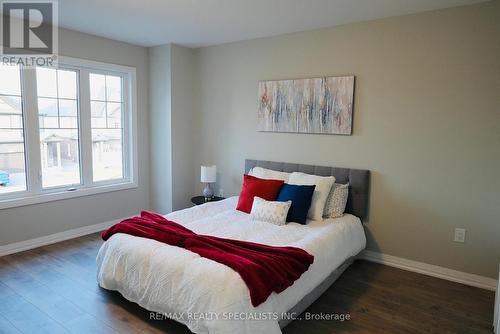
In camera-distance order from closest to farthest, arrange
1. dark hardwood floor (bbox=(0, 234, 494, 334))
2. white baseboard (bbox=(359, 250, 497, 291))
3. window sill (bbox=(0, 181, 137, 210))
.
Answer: dark hardwood floor (bbox=(0, 234, 494, 334)), white baseboard (bbox=(359, 250, 497, 291)), window sill (bbox=(0, 181, 137, 210))

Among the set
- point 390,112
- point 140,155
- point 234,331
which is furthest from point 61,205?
point 390,112

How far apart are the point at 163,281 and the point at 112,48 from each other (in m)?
3.33

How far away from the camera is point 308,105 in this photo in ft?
12.5

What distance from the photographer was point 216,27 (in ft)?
12.3

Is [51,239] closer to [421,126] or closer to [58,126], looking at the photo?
[58,126]

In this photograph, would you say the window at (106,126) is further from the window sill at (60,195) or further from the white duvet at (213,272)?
the white duvet at (213,272)

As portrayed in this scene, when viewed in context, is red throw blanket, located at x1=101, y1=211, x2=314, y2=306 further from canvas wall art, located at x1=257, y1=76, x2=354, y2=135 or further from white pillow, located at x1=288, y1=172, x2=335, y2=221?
canvas wall art, located at x1=257, y1=76, x2=354, y2=135

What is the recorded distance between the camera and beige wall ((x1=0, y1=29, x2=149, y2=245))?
3709mm

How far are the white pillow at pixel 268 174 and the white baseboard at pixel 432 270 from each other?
1.18m

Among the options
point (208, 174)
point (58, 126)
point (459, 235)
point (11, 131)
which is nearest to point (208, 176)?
point (208, 174)

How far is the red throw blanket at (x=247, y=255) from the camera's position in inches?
81.9

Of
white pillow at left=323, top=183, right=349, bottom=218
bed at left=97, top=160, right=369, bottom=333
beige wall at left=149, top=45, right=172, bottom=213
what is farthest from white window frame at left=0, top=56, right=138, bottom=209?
white pillow at left=323, top=183, right=349, bottom=218

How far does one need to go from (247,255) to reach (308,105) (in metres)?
2.11

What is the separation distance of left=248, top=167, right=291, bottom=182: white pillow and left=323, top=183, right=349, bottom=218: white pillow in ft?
1.79
